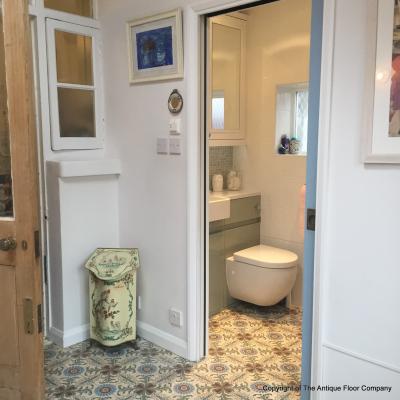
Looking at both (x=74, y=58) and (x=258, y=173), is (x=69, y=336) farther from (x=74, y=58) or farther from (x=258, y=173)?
(x=258, y=173)

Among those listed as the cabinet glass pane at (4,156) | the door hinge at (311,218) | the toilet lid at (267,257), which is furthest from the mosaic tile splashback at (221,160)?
the cabinet glass pane at (4,156)

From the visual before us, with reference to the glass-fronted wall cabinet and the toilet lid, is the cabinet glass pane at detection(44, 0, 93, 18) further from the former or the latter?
the toilet lid

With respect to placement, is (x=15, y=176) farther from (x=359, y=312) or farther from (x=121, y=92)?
(x=359, y=312)

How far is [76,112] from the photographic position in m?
2.81

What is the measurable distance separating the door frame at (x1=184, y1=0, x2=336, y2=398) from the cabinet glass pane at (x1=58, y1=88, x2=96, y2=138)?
788mm

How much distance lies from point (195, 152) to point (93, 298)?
1082mm

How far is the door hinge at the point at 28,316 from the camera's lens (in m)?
1.79

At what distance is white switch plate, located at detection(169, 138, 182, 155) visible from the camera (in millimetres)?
2496

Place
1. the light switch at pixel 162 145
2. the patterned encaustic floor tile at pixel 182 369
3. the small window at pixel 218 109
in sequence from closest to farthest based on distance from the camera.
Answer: the patterned encaustic floor tile at pixel 182 369
the light switch at pixel 162 145
the small window at pixel 218 109

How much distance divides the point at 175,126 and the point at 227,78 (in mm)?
1106

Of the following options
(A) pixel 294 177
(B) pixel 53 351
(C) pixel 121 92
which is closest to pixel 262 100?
(A) pixel 294 177

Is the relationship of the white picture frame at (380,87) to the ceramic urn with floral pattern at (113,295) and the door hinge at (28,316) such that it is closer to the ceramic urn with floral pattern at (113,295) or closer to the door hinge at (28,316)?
the door hinge at (28,316)

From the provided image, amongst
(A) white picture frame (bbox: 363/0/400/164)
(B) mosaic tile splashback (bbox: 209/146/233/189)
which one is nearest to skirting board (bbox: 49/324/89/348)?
(B) mosaic tile splashback (bbox: 209/146/233/189)

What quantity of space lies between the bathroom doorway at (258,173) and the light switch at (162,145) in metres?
0.61
